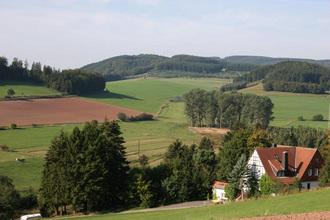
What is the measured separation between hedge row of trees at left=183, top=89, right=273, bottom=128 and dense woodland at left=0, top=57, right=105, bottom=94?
107 feet

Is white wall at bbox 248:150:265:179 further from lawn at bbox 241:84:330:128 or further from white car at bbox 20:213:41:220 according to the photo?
lawn at bbox 241:84:330:128

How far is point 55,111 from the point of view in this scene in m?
114

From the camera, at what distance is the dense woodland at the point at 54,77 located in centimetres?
13750

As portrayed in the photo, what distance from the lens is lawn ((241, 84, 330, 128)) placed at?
393 feet

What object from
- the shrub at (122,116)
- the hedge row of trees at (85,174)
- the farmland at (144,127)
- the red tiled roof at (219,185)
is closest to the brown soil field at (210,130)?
the farmland at (144,127)

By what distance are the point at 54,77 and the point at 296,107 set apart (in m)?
61.1

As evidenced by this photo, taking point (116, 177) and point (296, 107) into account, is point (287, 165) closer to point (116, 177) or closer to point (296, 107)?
point (116, 177)

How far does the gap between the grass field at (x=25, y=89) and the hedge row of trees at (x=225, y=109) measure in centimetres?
3473

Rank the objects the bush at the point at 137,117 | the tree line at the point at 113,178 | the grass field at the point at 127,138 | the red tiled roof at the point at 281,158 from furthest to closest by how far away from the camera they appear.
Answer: the bush at the point at 137,117
the grass field at the point at 127,138
the red tiled roof at the point at 281,158
the tree line at the point at 113,178

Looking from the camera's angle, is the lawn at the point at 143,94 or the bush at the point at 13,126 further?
the lawn at the point at 143,94

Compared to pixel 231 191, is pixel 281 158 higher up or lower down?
higher up

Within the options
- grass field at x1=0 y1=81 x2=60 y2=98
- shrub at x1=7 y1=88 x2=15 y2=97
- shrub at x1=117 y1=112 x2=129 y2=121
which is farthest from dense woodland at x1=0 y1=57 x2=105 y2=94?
shrub at x1=117 y1=112 x2=129 y2=121

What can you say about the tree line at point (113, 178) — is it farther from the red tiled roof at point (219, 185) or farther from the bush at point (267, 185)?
the red tiled roof at point (219, 185)

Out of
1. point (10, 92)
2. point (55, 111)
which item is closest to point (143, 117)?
point (55, 111)
